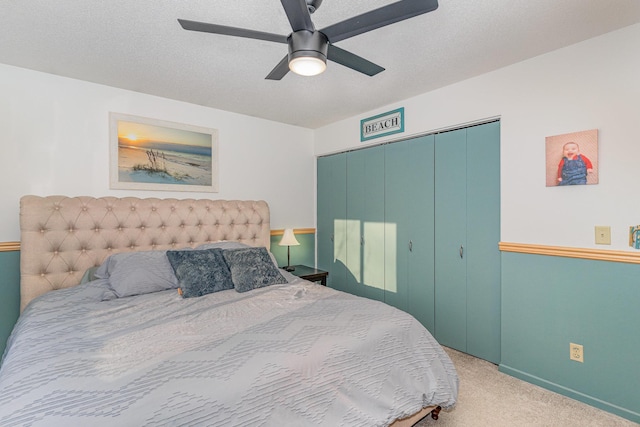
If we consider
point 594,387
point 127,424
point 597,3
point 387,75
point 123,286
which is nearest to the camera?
point 127,424

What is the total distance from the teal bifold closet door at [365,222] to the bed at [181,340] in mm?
1176

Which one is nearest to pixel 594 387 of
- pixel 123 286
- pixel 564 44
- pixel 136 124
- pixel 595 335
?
pixel 595 335

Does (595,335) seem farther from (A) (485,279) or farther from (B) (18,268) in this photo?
(B) (18,268)

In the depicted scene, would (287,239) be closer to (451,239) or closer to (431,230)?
(431,230)

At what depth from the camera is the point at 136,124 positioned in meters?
2.88

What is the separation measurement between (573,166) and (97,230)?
3681 mm

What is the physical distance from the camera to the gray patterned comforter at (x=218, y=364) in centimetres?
104

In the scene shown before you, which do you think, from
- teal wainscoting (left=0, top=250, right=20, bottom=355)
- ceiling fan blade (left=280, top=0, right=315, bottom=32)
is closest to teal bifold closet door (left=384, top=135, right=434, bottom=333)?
ceiling fan blade (left=280, top=0, right=315, bottom=32)

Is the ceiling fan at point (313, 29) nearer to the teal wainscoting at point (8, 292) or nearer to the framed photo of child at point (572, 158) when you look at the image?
the framed photo of child at point (572, 158)

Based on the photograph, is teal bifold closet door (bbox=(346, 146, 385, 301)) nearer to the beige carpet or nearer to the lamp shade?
the lamp shade

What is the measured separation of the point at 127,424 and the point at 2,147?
8.46 ft

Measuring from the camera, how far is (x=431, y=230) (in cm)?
299

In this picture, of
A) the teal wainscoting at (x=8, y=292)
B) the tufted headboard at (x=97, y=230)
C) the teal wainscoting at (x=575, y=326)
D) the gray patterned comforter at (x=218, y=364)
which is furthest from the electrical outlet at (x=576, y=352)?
the teal wainscoting at (x=8, y=292)

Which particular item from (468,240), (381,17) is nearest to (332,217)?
(468,240)
